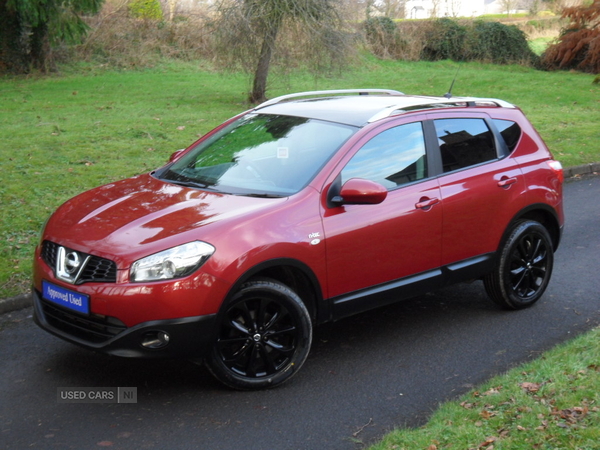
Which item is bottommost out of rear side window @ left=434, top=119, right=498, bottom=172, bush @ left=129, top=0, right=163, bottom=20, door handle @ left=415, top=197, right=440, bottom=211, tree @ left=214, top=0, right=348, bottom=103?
door handle @ left=415, top=197, right=440, bottom=211

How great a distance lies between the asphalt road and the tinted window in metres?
1.32

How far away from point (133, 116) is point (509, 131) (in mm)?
11675

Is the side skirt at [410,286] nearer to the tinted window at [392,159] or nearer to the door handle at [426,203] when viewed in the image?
the door handle at [426,203]

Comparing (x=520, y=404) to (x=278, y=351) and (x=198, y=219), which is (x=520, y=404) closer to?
(x=278, y=351)

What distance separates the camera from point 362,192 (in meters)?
5.06

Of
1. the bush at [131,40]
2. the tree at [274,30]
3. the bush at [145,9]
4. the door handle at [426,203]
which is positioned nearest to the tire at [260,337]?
the door handle at [426,203]

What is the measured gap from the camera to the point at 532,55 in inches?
1378

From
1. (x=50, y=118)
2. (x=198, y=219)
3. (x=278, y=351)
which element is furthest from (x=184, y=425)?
(x=50, y=118)

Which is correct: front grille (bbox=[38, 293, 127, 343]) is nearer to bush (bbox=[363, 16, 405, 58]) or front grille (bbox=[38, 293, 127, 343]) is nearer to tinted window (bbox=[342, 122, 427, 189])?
tinted window (bbox=[342, 122, 427, 189])

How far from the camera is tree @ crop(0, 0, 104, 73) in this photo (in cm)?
2084

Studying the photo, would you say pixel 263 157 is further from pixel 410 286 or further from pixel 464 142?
pixel 464 142

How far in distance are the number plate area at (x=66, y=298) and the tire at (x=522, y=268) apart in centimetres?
345

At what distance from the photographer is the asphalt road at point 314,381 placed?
174 inches

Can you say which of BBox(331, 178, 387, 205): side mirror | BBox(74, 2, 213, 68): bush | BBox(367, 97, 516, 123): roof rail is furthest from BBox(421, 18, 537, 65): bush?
BBox(331, 178, 387, 205): side mirror
